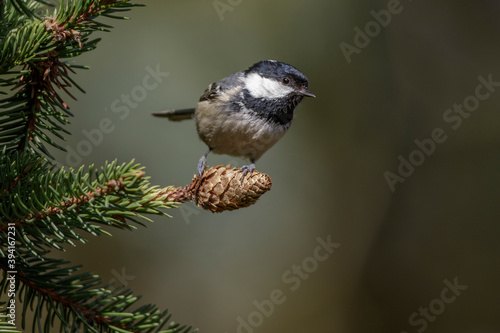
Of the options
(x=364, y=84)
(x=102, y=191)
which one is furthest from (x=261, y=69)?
(x=102, y=191)

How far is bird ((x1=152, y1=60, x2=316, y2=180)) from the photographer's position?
2.44 meters

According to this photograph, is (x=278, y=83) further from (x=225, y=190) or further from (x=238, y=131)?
(x=225, y=190)

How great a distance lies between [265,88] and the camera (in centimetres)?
256

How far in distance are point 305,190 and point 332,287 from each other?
2.70 ft

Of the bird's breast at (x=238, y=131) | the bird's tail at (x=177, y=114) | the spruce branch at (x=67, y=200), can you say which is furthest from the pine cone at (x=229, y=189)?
the bird's tail at (x=177, y=114)

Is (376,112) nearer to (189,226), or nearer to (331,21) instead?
(331,21)

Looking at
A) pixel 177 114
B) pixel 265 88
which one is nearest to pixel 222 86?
pixel 265 88

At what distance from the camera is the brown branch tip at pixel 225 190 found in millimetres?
1195

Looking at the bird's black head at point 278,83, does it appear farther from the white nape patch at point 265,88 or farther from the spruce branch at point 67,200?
the spruce branch at point 67,200

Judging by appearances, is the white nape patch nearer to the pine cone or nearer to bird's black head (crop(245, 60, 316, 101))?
bird's black head (crop(245, 60, 316, 101))

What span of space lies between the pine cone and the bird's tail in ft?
6.07

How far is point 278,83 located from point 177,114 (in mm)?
830

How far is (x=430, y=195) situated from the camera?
393 centimetres

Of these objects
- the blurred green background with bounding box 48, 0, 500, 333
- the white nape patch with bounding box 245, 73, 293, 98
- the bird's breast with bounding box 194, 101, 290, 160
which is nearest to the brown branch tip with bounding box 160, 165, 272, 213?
the bird's breast with bounding box 194, 101, 290, 160
